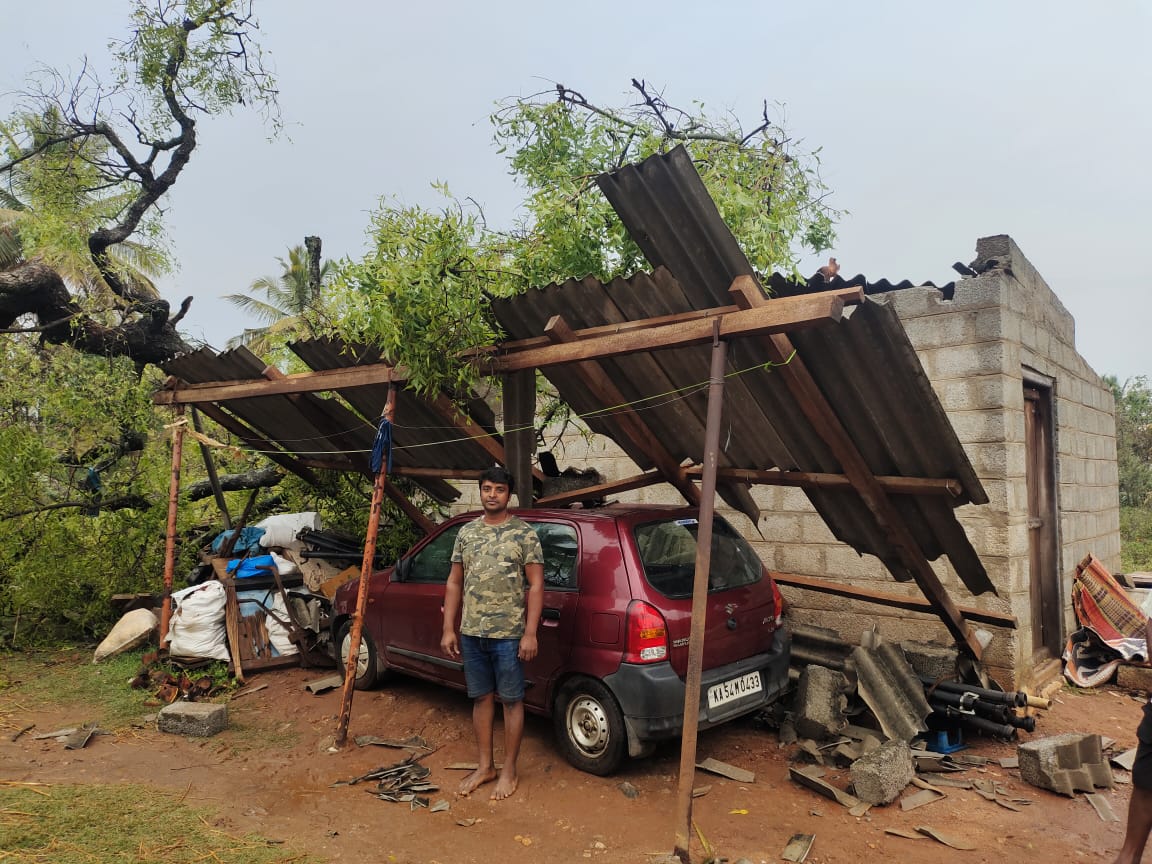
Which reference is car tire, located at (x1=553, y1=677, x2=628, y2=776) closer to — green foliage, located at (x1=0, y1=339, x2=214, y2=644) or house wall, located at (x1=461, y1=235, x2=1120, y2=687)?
house wall, located at (x1=461, y1=235, x2=1120, y2=687)

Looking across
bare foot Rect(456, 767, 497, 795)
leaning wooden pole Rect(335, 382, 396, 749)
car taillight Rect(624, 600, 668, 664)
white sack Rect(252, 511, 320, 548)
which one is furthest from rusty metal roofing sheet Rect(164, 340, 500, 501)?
bare foot Rect(456, 767, 497, 795)

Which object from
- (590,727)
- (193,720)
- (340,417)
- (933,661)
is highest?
(340,417)

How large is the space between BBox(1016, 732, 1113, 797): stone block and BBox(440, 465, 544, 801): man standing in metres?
3.04

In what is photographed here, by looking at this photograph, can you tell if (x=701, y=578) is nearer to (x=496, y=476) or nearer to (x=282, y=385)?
(x=496, y=476)

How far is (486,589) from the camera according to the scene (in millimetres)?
4125

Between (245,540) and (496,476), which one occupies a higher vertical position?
(496,476)

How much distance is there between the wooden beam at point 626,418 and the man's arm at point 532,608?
4.13 feet

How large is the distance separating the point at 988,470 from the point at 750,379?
2719 millimetres

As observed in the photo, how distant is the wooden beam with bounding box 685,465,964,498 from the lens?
13.7 ft

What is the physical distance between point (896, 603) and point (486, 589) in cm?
334

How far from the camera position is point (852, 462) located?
428cm

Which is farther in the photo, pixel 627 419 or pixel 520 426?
pixel 520 426

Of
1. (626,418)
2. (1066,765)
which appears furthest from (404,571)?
(1066,765)

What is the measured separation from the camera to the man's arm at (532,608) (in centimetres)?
405
